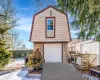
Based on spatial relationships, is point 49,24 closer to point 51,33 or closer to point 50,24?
point 50,24

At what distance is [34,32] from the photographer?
1716cm

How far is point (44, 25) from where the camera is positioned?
56.5 feet

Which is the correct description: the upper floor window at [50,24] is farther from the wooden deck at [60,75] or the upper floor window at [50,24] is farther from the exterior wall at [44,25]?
the wooden deck at [60,75]

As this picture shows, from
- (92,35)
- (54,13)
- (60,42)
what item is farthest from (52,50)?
(92,35)

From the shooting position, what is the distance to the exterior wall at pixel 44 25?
Answer: 17.1 metres

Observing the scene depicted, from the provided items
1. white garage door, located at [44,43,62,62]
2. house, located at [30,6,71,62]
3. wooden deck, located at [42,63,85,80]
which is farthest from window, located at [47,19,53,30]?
wooden deck, located at [42,63,85,80]

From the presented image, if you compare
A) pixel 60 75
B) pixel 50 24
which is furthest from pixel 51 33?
pixel 60 75

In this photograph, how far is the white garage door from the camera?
17489 millimetres

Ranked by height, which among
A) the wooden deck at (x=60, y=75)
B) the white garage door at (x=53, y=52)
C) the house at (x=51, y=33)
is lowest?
the wooden deck at (x=60, y=75)

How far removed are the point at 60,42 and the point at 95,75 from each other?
Result: 7.29 m

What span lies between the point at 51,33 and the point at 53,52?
1.97 meters

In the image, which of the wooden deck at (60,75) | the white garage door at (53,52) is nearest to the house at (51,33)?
the white garage door at (53,52)

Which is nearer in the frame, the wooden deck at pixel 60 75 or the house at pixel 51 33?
the wooden deck at pixel 60 75

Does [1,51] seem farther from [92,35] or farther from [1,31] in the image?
[92,35]
